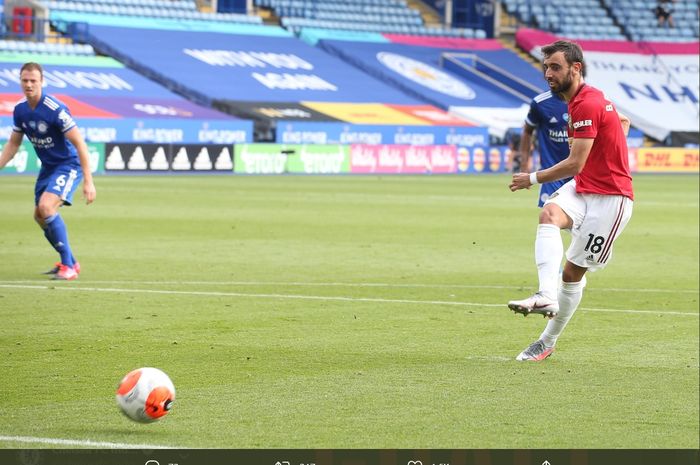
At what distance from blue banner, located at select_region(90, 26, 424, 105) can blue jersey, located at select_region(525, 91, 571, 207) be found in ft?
114

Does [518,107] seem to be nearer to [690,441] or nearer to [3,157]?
[3,157]

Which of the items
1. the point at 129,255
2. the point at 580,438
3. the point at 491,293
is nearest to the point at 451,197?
the point at 129,255

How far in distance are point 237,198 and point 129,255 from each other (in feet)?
38.5

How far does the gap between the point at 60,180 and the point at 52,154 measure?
0.30 meters

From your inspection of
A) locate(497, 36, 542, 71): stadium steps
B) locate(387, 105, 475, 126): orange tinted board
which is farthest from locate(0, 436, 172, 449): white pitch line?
locate(497, 36, 542, 71): stadium steps

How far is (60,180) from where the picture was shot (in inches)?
566

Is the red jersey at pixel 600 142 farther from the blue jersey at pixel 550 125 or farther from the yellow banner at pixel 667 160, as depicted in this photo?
the yellow banner at pixel 667 160

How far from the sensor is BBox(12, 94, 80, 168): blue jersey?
45.9 ft

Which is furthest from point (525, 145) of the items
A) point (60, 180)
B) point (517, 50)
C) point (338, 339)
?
point (517, 50)

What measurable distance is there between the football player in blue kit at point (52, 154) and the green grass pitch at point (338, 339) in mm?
561

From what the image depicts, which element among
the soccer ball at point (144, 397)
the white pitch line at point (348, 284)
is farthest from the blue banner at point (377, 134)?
the soccer ball at point (144, 397)

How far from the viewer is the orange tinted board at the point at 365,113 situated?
160 feet

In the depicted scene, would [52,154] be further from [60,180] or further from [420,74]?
[420,74]

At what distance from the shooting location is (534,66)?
61.3m
